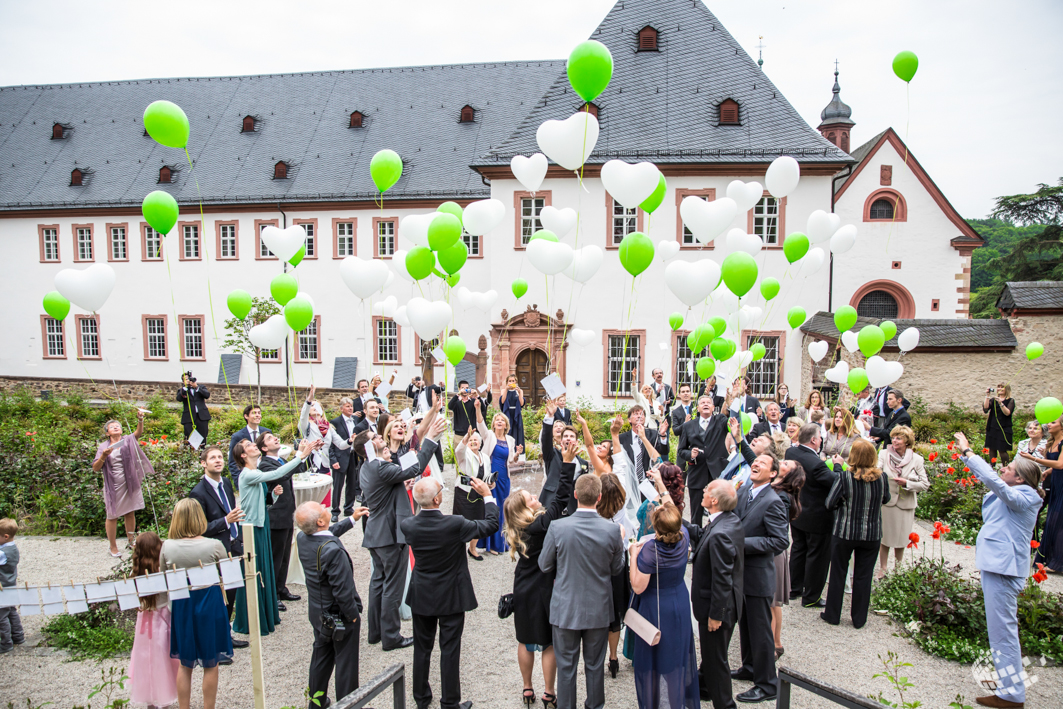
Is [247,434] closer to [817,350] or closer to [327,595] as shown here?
[327,595]

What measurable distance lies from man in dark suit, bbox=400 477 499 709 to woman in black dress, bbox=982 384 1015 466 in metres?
10.6

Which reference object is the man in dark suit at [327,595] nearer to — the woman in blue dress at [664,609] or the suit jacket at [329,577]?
the suit jacket at [329,577]

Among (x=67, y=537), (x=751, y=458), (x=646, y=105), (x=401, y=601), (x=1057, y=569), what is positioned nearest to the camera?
(x=401, y=601)

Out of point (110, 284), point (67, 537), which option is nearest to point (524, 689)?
point (110, 284)

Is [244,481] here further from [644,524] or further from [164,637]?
[644,524]

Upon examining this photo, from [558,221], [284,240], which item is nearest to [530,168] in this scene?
[558,221]

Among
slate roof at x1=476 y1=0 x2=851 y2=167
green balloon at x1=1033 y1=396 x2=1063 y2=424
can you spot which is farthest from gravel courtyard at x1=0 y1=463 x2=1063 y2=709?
slate roof at x1=476 y1=0 x2=851 y2=167

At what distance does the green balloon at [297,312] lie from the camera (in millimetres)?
6445

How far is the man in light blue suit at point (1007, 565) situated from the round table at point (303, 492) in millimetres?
5932

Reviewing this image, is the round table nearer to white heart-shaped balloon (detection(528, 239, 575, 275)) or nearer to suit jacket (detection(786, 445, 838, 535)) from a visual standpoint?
white heart-shaped balloon (detection(528, 239, 575, 275))

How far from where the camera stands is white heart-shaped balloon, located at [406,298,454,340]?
5922mm

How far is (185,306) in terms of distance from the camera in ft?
78.1

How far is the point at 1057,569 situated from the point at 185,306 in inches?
990

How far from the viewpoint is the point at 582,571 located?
4.15 metres
